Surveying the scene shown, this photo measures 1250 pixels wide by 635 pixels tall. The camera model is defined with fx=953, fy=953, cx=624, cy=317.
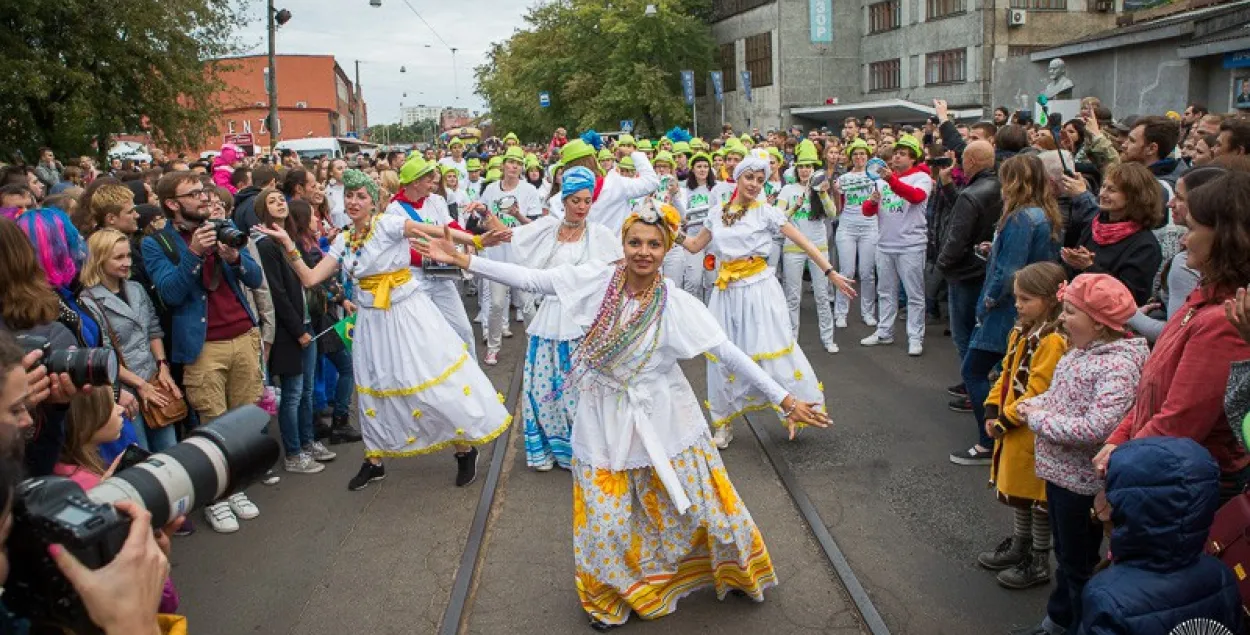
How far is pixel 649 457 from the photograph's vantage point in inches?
172

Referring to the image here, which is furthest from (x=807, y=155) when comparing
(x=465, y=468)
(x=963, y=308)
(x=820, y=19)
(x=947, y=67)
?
Result: (x=820, y=19)

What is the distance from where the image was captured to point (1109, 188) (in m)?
5.60

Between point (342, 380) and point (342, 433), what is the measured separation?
443mm

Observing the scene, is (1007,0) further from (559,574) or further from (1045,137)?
(559,574)

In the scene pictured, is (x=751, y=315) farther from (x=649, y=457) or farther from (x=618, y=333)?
(x=649, y=457)

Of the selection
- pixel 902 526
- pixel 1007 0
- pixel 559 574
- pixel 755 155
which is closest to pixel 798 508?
pixel 902 526

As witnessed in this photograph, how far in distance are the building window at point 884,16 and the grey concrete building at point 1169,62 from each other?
47.9ft

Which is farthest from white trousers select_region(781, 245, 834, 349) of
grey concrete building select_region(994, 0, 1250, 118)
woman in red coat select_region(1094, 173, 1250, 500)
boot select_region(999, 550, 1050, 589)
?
grey concrete building select_region(994, 0, 1250, 118)

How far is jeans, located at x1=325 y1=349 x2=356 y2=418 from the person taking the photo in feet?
25.6

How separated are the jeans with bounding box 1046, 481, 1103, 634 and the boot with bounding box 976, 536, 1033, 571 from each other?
782mm

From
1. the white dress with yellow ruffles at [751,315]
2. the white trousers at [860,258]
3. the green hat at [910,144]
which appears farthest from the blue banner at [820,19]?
the white dress with yellow ruffles at [751,315]

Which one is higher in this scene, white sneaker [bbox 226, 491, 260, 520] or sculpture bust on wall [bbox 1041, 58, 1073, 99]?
sculpture bust on wall [bbox 1041, 58, 1073, 99]

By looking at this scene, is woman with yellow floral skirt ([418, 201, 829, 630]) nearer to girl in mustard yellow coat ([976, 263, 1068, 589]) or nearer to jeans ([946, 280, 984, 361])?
girl in mustard yellow coat ([976, 263, 1068, 589])

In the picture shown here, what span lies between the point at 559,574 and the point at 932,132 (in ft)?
39.9
